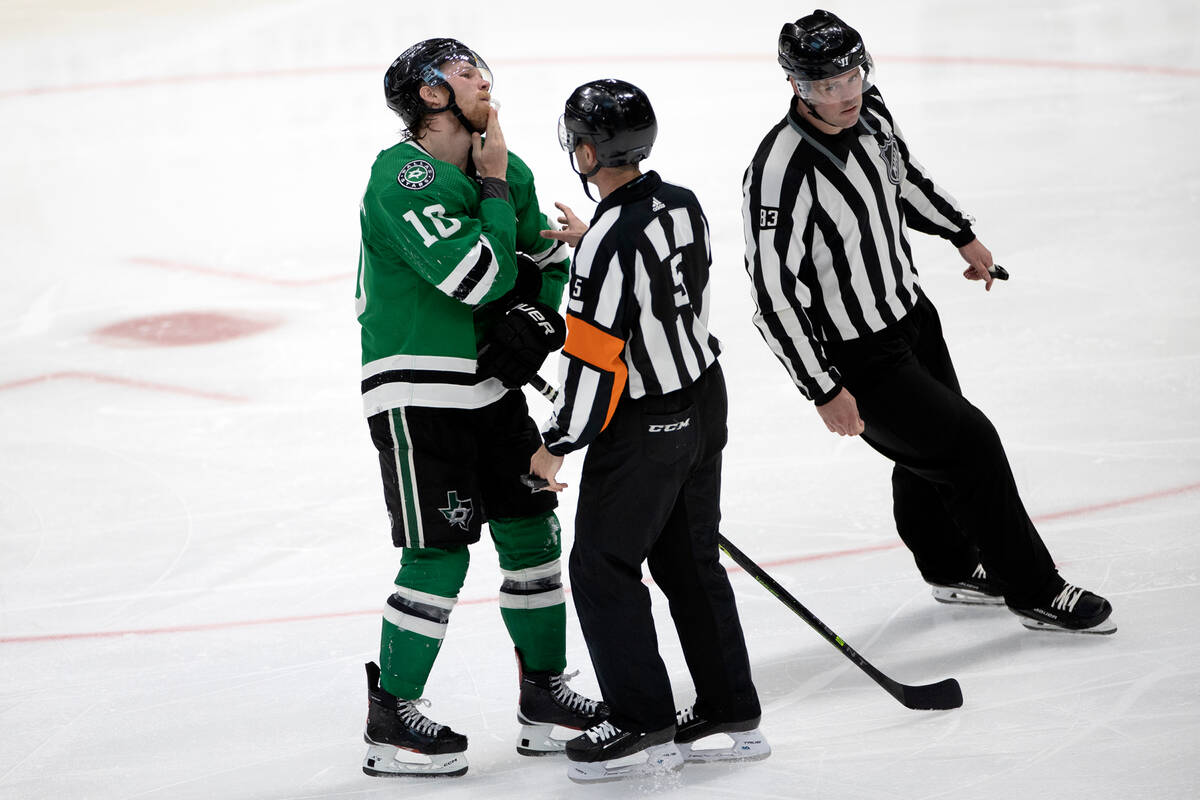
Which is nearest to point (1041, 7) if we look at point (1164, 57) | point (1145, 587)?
point (1164, 57)

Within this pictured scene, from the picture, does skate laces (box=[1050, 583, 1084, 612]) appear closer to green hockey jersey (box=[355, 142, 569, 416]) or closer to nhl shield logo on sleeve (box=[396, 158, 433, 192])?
green hockey jersey (box=[355, 142, 569, 416])

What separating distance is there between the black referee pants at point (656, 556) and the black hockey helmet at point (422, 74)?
0.67 meters

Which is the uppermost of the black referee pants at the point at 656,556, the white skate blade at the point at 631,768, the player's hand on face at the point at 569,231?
the player's hand on face at the point at 569,231

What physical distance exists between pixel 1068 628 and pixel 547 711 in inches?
44.7

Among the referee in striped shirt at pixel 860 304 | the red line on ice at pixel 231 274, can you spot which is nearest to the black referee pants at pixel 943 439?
the referee in striped shirt at pixel 860 304

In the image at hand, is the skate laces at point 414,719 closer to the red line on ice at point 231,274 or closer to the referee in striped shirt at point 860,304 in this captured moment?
the referee in striped shirt at point 860,304

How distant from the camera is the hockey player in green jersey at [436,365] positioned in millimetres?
2555

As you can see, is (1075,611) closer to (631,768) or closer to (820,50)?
(631,768)

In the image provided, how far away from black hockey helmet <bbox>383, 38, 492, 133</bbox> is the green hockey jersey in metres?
0.07

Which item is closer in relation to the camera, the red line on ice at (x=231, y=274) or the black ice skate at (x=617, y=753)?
the black ice skate at (x=617, y=753)

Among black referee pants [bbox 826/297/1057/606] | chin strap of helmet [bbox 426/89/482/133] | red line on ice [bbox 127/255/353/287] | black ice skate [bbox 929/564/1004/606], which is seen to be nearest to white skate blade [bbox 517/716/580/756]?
black referee pants [bbox 826/297/1057/606]

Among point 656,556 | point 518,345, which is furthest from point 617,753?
point 518,345

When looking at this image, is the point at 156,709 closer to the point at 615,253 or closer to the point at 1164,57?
the point at 615,253

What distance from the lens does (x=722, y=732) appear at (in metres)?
2.66
